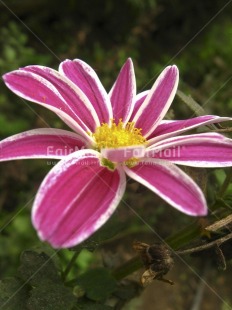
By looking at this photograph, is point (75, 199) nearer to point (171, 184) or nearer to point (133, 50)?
point (171, 184)

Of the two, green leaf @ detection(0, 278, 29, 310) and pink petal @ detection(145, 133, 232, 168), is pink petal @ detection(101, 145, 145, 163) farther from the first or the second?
green leaf @ detection(0, 278, 29, 310)

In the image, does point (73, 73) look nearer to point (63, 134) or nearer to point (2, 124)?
point (63, 134)

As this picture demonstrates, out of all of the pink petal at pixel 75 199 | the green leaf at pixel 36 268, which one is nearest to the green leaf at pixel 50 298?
the green leaf at pixel 36 268

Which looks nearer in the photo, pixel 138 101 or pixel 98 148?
pixel 98 148

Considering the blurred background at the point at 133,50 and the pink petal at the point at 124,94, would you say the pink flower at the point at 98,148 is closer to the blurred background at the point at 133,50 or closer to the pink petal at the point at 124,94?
the pink petal at the point at 124,94

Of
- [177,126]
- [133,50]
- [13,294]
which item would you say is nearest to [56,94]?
[177,126]
